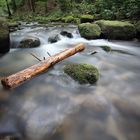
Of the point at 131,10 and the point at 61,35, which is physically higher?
the point at 131,10

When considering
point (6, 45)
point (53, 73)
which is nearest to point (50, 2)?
point (6, 45)

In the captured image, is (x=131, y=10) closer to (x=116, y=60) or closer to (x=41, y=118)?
(x=116, y=60)

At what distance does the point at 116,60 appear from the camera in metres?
7.57

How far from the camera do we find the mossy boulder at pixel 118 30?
991 cm

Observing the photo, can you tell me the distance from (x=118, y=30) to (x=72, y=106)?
6.36 metres

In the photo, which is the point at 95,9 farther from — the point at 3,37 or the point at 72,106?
the point at 72,106

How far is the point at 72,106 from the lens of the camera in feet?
15.3

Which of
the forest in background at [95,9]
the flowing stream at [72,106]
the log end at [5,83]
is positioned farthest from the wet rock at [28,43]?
the forest in background at [95,9]

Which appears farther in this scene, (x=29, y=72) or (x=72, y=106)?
(x=29, y=72)

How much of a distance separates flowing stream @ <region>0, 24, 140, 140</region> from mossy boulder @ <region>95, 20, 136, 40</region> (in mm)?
3085

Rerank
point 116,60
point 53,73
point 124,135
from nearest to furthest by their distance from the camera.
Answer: point 124,135
point 53,73
point 116,60

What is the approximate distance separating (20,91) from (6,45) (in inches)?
143

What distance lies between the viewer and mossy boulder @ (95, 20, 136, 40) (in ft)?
32.5

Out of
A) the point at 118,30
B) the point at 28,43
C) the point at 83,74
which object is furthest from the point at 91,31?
the point at 83,74
